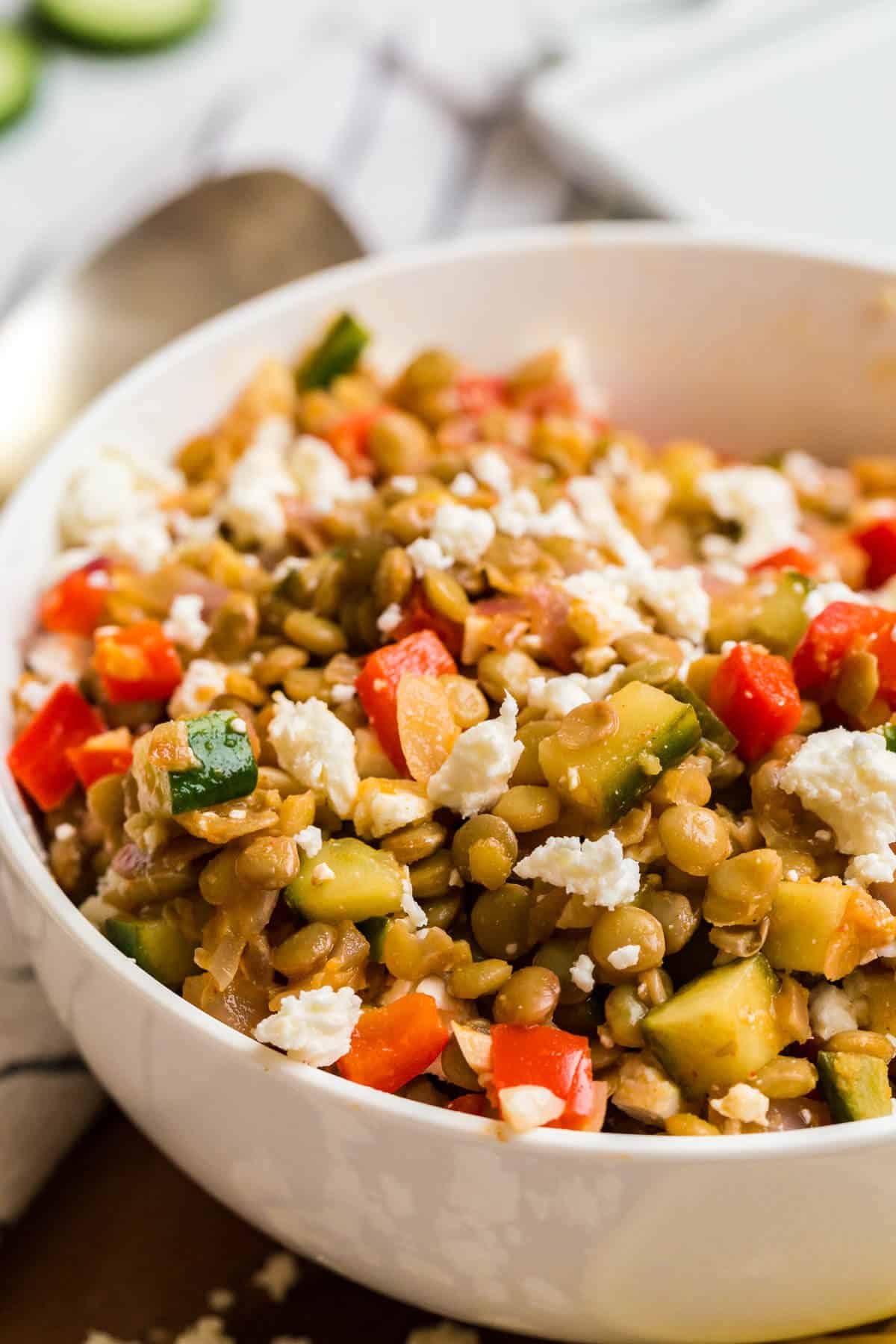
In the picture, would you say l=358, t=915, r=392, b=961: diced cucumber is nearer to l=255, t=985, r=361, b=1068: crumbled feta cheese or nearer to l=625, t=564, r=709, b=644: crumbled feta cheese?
l=255, t=985, r=361, b=1068: crumbled feta cheese

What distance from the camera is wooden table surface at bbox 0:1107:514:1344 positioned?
219cm

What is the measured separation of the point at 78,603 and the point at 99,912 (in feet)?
1.88

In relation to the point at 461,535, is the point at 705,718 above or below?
below

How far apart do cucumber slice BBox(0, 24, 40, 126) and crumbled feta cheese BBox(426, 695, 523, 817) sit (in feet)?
9.18

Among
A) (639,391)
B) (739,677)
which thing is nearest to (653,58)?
(639,391)

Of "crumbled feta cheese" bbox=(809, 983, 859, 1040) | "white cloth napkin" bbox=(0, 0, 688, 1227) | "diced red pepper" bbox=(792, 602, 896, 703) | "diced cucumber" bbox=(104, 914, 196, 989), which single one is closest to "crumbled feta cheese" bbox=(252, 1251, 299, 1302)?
"diced cucumber" bbox=(104, 914, 196, 989)

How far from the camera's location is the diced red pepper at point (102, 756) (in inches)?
83.4

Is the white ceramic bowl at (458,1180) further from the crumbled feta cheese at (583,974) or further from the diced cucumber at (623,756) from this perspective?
the diced cucumber at (623,756)

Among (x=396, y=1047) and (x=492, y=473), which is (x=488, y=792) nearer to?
(x=396, y=1047)

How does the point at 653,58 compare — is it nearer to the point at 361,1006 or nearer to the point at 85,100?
the point at 85,100

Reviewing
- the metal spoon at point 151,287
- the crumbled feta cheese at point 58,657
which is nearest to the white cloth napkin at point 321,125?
the metal spoon at point 151,287

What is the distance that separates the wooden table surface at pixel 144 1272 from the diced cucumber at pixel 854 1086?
0.75m

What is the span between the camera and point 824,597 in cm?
218

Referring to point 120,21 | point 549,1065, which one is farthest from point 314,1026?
point 120,21
